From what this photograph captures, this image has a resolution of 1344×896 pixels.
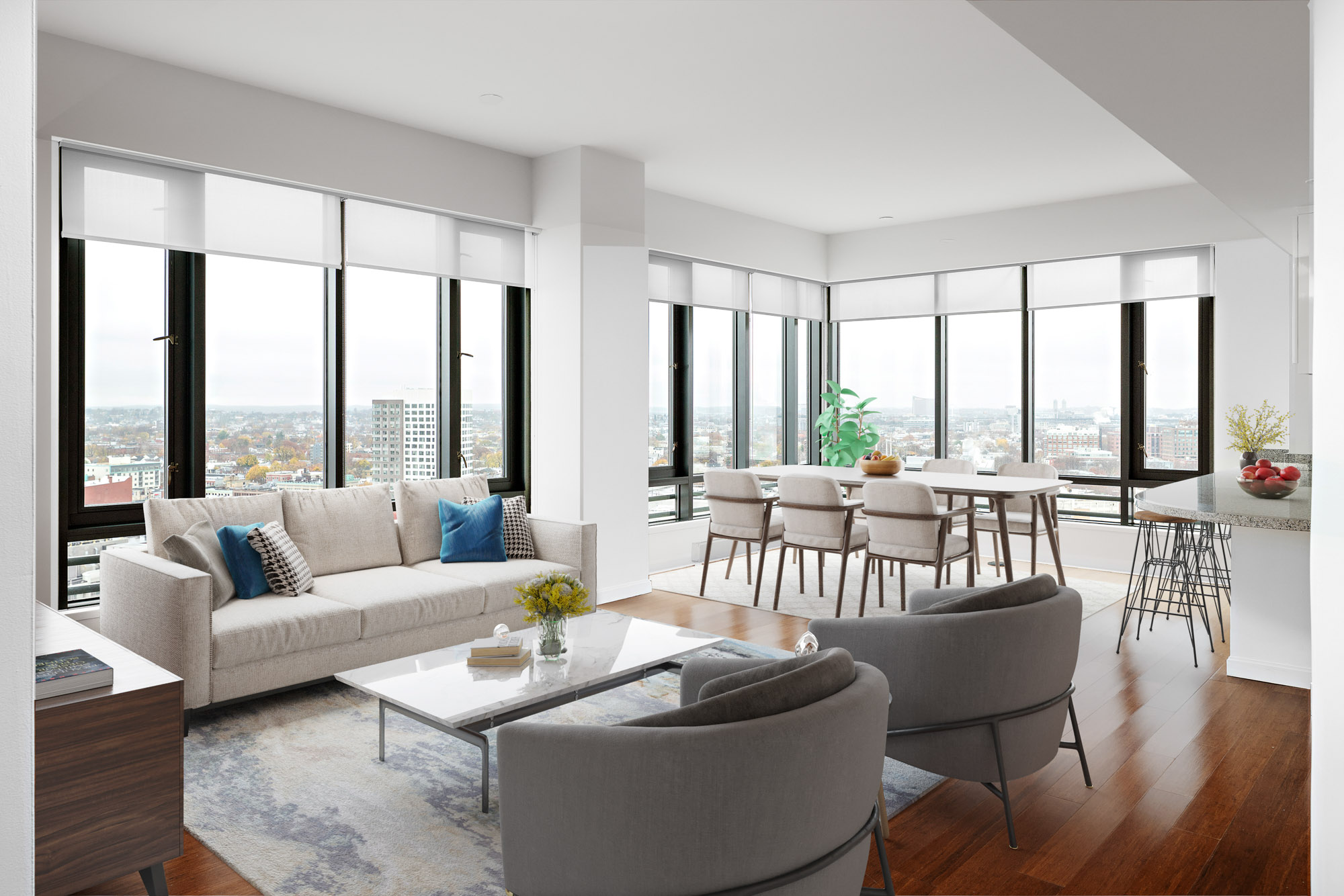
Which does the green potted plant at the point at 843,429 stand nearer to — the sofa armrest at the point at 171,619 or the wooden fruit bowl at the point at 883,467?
the wooden fruit bowl at the point at 883,467

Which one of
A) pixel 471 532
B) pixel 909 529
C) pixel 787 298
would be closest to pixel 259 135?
pixel 471 532

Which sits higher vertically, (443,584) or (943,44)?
(943,44)

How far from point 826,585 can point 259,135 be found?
4.56 meters

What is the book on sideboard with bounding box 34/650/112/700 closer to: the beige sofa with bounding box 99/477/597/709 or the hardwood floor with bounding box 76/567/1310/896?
the hardwood floor with bounding box 76/567/1310/896

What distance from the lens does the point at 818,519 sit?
5.38m

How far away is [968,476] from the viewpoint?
19.4ft

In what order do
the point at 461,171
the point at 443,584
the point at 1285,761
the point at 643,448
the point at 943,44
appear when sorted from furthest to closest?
the point at 643,448, the point at 461,171, the point at 443,584, the point at 943,44, the point at 1285,761

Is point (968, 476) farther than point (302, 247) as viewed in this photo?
Yes

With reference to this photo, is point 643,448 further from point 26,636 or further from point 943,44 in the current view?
point 26,636

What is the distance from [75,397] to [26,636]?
10.6 feet

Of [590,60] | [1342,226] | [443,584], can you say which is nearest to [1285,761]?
[1342,226]

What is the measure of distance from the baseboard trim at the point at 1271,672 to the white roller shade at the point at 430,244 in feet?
15.1

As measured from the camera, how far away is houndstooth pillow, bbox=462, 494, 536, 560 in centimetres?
474

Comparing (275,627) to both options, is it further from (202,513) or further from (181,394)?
(181,394)
